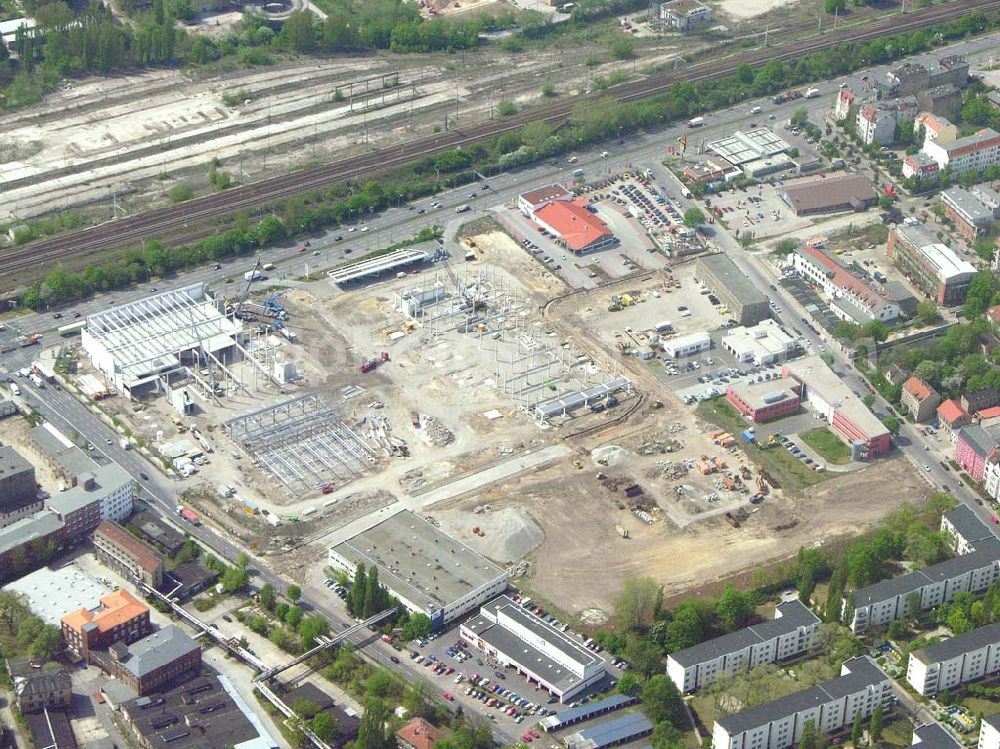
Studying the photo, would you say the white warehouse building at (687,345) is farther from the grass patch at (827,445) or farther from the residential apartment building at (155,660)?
the residential apartment building at (155,660)

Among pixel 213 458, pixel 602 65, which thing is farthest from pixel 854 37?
pixel 213 458

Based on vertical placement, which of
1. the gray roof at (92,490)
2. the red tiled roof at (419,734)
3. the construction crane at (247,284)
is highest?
the gray roof at (92,490)

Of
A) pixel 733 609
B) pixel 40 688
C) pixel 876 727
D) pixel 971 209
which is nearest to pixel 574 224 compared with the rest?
pixel 971 209

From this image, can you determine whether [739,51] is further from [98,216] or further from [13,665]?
[13,665]

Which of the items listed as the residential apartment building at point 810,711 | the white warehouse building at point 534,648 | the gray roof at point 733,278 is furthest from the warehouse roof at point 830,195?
the residential apartment building at point 810,711

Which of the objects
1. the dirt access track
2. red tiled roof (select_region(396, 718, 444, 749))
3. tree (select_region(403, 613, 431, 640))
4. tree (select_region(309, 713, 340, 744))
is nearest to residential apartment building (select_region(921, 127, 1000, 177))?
the dirt access track

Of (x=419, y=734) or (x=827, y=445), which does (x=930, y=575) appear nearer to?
(x=827, y=445)
